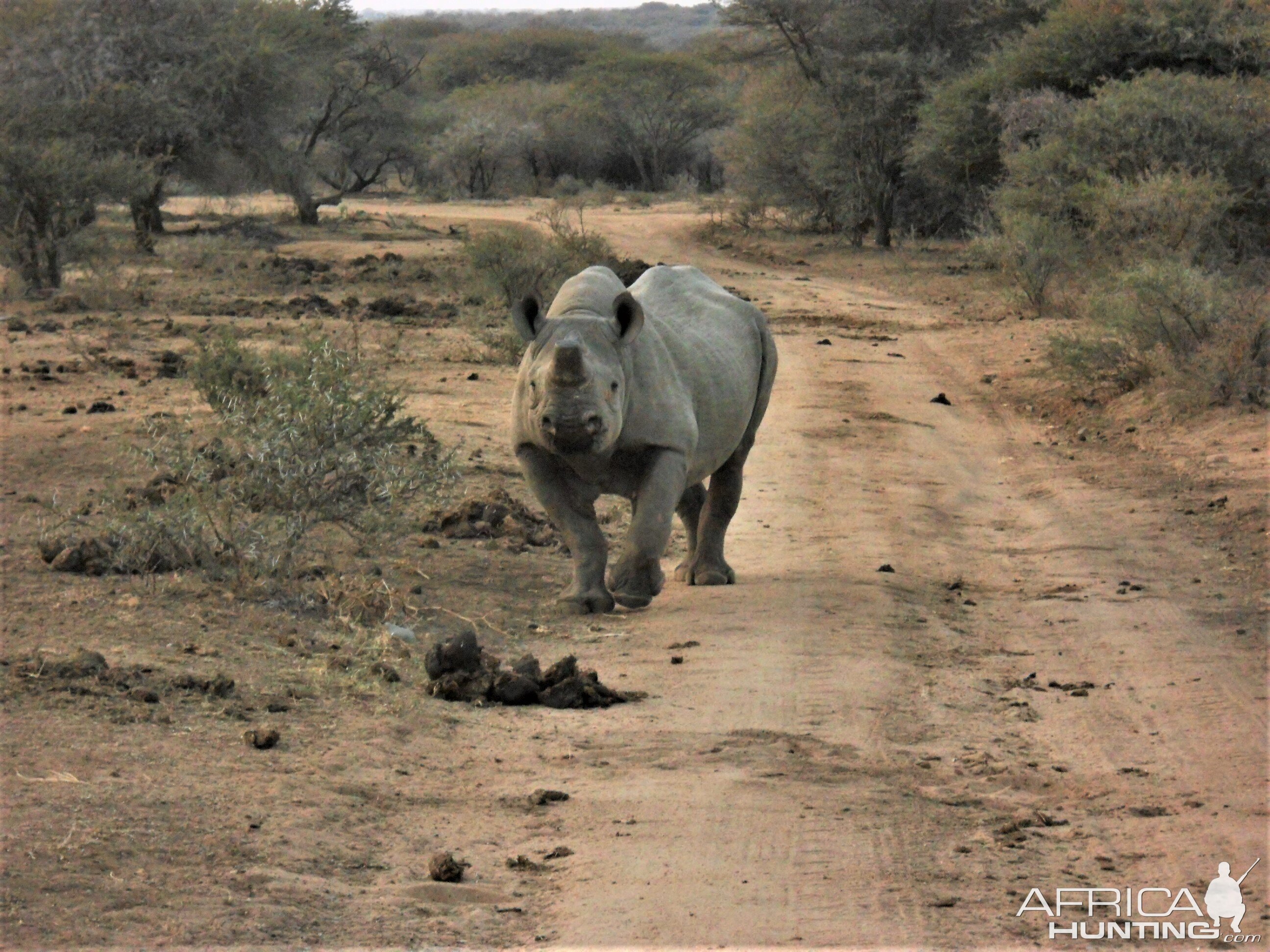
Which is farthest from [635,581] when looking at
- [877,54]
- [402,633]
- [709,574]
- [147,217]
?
[877,54]

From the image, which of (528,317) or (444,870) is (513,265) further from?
(444,870)

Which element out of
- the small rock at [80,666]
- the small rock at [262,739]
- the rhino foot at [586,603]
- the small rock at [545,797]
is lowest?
the rhino foot at [586,603]

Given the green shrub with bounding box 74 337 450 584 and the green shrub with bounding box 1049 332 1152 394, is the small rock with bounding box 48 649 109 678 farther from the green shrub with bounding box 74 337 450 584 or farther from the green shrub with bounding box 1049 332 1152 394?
the green shrub with bounding box 1049 332 1152 394

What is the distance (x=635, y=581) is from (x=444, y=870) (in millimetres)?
3287

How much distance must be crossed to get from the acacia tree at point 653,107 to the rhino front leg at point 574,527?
3618 cm

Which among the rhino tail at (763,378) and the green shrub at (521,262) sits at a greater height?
the rhino tail at (763,378)

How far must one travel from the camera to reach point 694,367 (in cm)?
774

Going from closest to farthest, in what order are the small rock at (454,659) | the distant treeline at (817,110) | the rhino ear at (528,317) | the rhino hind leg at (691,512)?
the small rock at (454,659), the rhino ear at (528,317), the rhino hind leg at (691,512), the distant treeline at (817,110)

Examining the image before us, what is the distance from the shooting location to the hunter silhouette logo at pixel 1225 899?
3732mm

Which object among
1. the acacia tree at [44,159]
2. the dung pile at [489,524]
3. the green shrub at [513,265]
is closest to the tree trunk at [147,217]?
the acacia tree at [44,159]

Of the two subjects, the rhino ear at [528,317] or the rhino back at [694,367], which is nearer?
the rhino ear at [528,317]

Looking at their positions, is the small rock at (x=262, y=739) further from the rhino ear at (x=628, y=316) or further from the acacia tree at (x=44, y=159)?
the acacia tree at (x=44, y=159)

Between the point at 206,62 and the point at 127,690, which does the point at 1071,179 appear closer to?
the point at 206,62

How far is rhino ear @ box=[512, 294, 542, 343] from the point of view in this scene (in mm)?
6887
